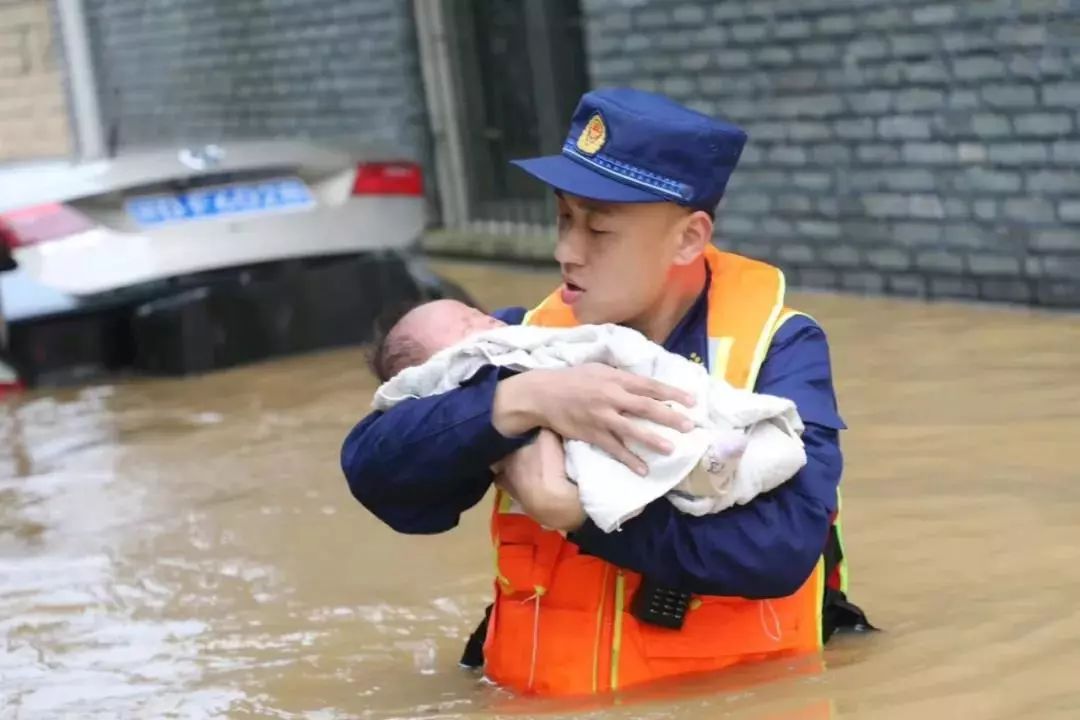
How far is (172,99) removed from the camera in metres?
16.9

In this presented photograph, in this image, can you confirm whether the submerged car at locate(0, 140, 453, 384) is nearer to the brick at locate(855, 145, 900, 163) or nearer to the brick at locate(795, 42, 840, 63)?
the brick at locate(795, 42, 840, 63)

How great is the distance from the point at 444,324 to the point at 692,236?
0.52m

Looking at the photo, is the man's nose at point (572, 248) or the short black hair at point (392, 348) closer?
the man's nose at point (572, 248)

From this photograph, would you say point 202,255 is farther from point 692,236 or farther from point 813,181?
point 692,236

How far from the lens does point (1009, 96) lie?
777 centimetres

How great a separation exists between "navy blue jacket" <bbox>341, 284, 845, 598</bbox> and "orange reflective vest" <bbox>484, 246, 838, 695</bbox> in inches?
1.9

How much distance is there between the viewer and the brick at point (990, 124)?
783 cm

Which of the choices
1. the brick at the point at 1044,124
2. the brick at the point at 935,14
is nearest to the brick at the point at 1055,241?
the brick at the point at 1044,124

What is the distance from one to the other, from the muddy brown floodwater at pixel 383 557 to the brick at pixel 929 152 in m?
0.69

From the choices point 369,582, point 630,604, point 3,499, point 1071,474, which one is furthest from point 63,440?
point 630,604

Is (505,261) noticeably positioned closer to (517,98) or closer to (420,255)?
(517,98)

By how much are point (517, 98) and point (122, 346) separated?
14.1ft

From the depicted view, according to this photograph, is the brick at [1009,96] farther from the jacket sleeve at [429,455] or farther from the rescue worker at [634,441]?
the jacket sleeve at [429,455]

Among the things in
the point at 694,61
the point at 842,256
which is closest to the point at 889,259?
the point at 842,256
